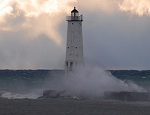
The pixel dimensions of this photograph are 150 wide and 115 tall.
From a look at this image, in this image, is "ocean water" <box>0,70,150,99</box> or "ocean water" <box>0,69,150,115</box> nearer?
"ocean water" <box>0,69,150,115</box>

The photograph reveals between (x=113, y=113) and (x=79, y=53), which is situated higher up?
(x=79, y=53)

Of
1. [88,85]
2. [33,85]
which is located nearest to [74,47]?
[88,85]

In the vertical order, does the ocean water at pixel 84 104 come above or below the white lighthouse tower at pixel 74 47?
below

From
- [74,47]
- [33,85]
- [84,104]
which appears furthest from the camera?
[33,85]

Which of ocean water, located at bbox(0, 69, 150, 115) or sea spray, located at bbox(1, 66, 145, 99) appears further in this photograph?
sea spray, located at bbox(1, 66, 145, 99)

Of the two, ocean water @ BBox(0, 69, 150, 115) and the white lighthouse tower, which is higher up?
the white lighthouse tower

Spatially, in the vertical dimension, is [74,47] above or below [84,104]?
above

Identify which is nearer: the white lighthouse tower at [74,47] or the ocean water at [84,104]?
the ocean water at [84,104]

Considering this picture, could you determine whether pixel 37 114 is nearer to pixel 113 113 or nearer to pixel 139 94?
pixel 113 113

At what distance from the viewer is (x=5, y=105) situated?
4431 cm

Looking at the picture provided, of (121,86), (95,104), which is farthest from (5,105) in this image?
(121,86)

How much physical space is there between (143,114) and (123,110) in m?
2.57

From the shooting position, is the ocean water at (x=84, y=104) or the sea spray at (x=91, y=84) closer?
the ocean water at (x=84, y=104)

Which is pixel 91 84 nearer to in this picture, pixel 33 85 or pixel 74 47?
pixel 74 47
